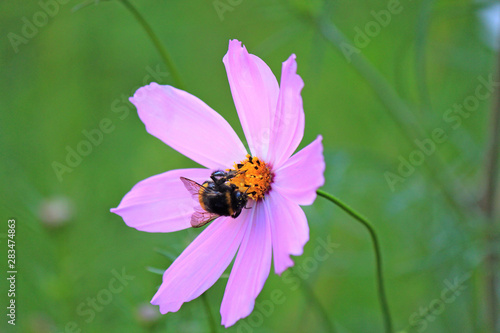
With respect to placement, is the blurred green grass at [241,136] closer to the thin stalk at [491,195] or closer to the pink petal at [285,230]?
the thin stalk at [491,195]

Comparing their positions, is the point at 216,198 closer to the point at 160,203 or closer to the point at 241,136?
the point at 160,203

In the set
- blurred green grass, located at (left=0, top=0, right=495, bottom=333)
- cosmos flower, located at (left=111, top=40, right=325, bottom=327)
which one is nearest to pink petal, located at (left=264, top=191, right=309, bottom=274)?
cosmos flower, located at (left=111, top=40, right=325, bottom=327)

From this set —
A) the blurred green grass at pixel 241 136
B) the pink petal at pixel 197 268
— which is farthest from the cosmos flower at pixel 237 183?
the blurred green grass at pixel 241 136

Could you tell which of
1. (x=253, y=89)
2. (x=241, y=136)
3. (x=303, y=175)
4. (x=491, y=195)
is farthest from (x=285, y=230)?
(x=241, y=136)

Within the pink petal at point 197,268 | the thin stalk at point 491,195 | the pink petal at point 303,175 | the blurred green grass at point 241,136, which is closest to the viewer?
the pink petal at point 303,175

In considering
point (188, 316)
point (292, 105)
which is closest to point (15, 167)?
point (188, 316)

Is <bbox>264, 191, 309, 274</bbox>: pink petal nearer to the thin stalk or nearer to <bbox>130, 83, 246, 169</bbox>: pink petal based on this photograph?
<bbox>130, 83, 246, 169</bbox>: pink petal

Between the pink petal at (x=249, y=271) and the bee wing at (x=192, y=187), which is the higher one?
the bee wing at (x=192, y=187)

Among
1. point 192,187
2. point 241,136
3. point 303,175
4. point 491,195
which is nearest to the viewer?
point 303,175
